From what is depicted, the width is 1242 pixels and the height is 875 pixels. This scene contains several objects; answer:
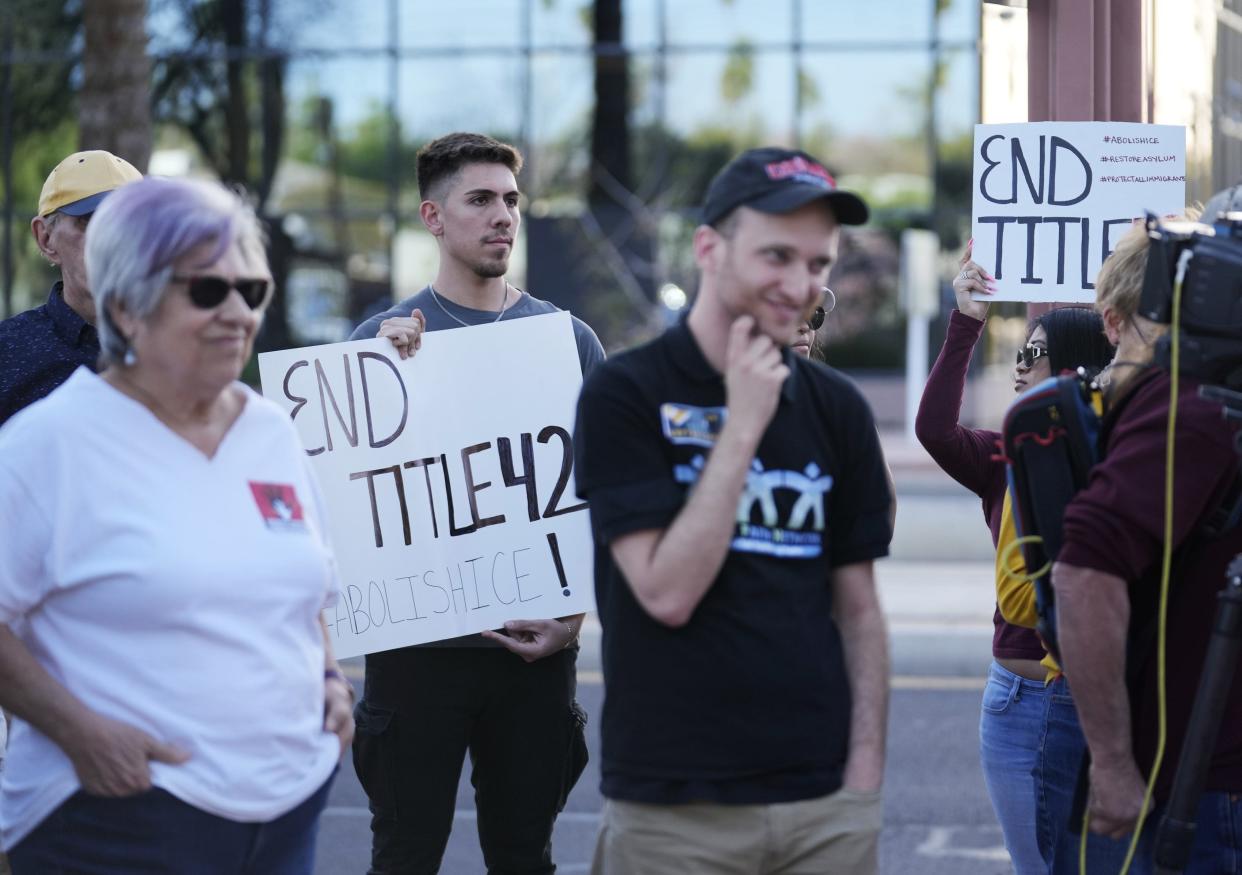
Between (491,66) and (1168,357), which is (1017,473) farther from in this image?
(491,66)

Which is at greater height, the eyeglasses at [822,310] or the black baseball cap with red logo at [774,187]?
the black baseball cap with red logo at [774,187]

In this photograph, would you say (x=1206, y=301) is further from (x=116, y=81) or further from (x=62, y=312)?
(x=116, y=81)

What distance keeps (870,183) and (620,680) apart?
20.9 meters

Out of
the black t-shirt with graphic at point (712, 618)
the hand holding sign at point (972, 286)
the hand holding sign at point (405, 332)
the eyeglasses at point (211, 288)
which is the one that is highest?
the eyeglasses at point (211, 288)

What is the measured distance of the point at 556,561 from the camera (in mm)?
4398

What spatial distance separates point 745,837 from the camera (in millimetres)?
2859

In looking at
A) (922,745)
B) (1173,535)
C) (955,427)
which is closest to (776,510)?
(1173,535)

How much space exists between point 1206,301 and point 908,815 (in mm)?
4598

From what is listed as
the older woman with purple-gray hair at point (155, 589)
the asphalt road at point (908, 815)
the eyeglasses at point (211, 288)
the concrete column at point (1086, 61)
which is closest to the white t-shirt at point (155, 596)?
the older woman with purple-gray hair at point (155, 589)

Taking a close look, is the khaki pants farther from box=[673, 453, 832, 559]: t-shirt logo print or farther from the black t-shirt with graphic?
box=[673, 453, 832, 559]: t-shirt logo print

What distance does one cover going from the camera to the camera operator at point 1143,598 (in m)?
2.90

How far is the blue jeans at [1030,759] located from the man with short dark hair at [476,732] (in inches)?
40.9

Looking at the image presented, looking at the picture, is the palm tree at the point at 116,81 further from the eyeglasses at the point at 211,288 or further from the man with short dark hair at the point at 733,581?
the man with short dark hair at the point at 733,581

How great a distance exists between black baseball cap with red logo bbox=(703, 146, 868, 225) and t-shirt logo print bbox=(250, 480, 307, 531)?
86 cm
